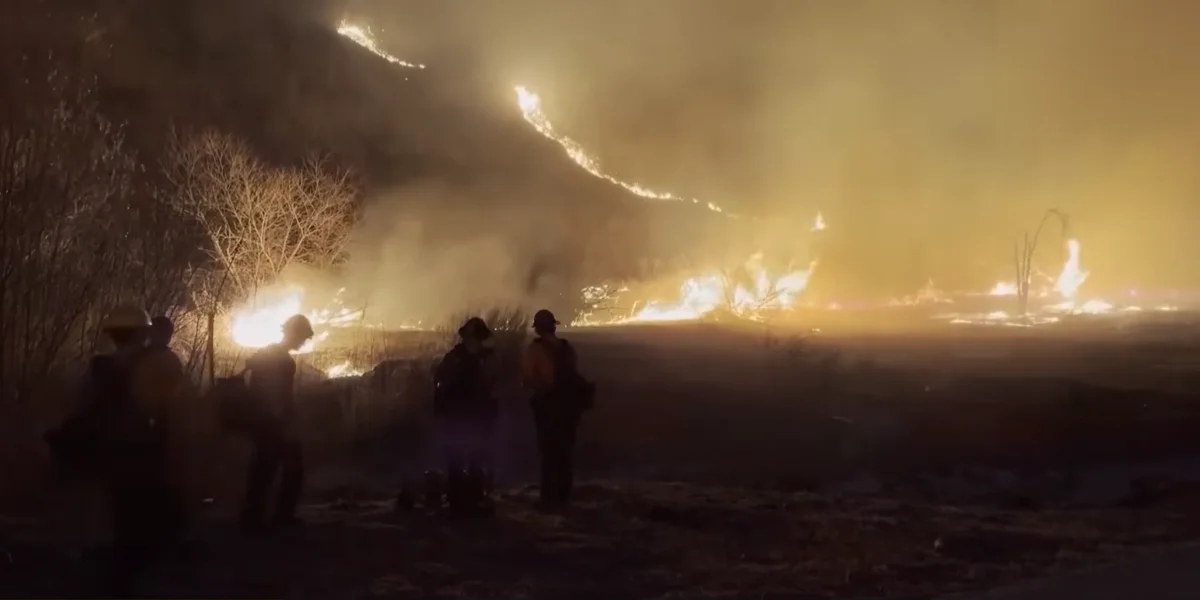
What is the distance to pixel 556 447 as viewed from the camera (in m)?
9.88

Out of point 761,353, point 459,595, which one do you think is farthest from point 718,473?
point 761,353

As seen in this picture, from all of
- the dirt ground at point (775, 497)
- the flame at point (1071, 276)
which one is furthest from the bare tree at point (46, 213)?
the flame at point (1071, 276)

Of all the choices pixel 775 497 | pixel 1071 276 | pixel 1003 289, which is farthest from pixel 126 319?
pixel 1003 289

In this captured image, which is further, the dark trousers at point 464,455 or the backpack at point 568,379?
the backpack at point 568,379

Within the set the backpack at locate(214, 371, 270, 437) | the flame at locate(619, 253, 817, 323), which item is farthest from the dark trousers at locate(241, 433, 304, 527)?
the flame at locate(619, 253, 817, 323)

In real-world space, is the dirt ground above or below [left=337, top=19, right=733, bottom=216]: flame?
below

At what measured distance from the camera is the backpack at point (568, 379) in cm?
968

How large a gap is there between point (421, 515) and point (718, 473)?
786 centimetres

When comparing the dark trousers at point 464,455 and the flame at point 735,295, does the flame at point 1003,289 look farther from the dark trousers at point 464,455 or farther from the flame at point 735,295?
the dark trousers at point 464,455

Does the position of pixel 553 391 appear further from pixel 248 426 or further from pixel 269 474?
pixel 248 426

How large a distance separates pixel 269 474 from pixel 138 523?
69.1 inches

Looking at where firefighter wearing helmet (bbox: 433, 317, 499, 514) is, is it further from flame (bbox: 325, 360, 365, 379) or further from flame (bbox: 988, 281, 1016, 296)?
flame (bbox: 988, 281, 1016, 296)

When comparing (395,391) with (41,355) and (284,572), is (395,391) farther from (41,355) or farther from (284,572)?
(284,572)

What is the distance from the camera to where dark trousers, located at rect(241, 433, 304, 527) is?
8.11m
